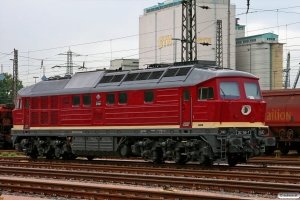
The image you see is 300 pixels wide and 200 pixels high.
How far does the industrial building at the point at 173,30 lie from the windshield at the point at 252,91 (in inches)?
2664

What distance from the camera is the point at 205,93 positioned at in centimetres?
2430

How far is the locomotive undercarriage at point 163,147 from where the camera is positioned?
23.6m

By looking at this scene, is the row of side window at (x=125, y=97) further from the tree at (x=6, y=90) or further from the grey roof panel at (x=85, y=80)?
the tree at (x=6, y=90)

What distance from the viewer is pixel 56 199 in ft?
55.0

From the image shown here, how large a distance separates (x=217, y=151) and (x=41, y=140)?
1203cm

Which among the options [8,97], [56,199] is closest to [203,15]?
[8,97]

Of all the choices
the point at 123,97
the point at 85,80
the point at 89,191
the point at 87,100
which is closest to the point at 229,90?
the point at 123,97

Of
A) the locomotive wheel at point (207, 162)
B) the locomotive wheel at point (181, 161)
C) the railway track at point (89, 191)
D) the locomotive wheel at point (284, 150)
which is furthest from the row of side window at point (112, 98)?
the locomotive wheel at point (284, 150)

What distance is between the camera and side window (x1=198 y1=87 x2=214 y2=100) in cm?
2412

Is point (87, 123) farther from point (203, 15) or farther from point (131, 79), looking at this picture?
point (203, 15)

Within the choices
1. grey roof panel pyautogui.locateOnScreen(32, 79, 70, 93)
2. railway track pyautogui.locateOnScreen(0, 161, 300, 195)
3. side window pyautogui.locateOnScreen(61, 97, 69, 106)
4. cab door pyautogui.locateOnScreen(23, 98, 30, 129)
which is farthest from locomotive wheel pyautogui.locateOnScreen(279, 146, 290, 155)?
cab door pyautogui.locateOnScreen(23, 98, 30, 129)

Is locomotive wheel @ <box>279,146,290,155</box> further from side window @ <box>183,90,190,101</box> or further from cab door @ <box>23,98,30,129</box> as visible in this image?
cab door @ <box>23,98,30,129</box>

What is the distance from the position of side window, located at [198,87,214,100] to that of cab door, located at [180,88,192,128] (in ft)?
1.66

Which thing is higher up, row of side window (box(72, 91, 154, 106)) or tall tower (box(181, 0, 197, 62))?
tall tower (box(181, 0, 197, 62))
